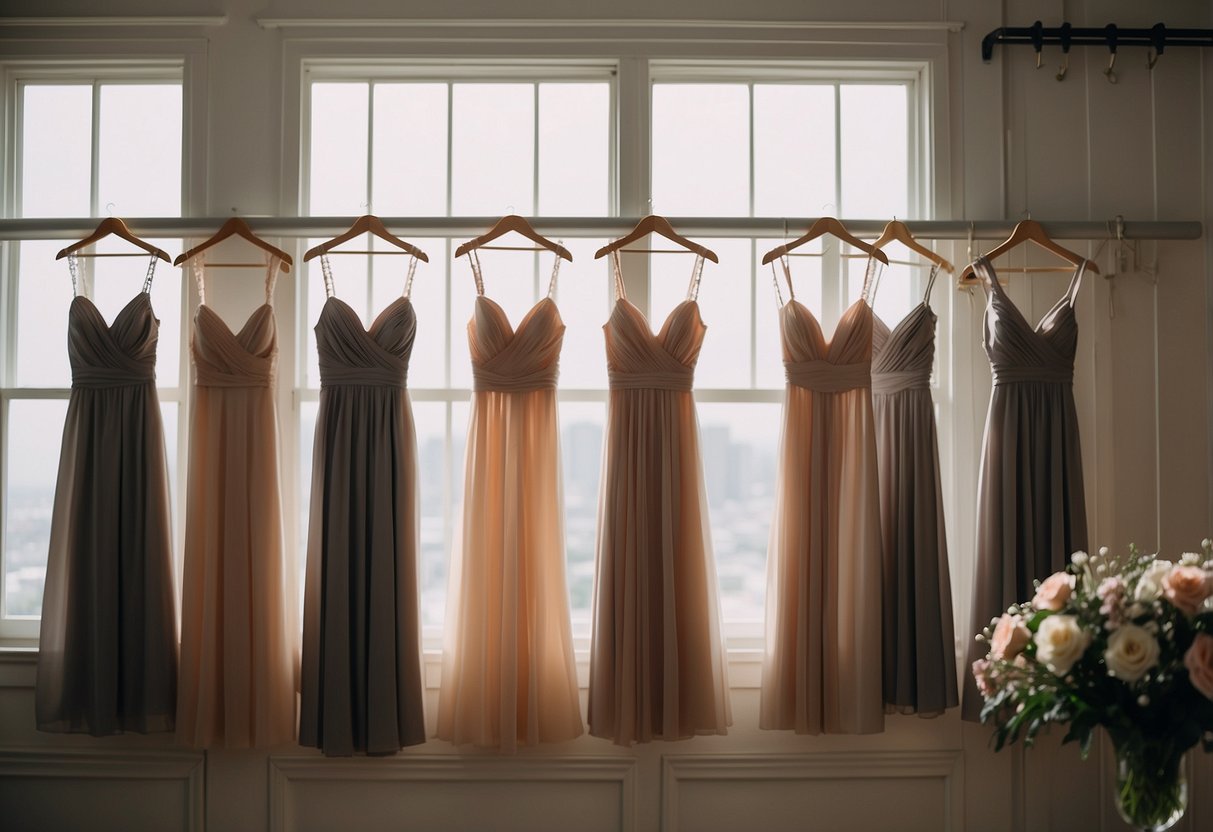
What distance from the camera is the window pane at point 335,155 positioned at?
9.76ft

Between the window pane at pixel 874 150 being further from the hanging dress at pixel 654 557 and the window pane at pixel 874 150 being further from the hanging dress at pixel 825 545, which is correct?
the hanging dress at pixel 654 557

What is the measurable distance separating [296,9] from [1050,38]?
7.95 feet

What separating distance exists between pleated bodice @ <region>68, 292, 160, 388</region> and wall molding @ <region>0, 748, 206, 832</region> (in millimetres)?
1149

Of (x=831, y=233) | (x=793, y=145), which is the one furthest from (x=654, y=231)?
(x=793, y=145)

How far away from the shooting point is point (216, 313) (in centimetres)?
273

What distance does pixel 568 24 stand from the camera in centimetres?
285

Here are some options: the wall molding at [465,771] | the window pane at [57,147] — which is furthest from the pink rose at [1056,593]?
the window pane at [57,147]

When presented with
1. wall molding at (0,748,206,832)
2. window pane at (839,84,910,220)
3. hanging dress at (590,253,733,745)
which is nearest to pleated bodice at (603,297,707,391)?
hanging dress at (590,253,733,745)

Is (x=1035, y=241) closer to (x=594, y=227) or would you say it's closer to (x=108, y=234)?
(x=594, y=227)

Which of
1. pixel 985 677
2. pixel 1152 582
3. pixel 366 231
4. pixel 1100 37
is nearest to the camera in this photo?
pixel 1152 582

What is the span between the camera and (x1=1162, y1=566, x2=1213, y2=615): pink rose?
1.65 m

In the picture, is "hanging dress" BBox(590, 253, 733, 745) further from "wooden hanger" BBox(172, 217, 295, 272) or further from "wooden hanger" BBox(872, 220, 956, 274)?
"wooden hanger" BBox(172, 217, 295, 272)

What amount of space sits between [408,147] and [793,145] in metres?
1.30

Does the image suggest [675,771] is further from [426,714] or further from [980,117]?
[980,117]
